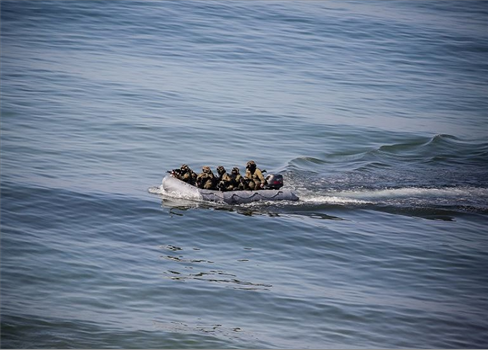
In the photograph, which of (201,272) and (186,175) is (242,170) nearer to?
(186,175)

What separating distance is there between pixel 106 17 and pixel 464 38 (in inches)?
946

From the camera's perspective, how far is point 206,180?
2555 centimetres

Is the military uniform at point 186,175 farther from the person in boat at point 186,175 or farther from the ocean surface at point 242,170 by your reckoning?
the ocean surface at point 242,170

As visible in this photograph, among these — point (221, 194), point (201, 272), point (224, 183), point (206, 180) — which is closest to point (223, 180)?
point (224, 183)

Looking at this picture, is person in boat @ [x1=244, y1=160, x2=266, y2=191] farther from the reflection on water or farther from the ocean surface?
the reflection on water

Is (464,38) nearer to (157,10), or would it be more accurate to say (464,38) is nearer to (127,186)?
(157,10)

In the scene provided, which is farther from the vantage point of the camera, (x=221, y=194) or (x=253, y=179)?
(x=253, y=179)

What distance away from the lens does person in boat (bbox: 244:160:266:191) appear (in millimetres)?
25531

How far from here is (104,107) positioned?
1451 inches

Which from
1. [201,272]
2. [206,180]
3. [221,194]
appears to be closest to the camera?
[201,272]

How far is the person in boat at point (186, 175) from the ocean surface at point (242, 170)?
0.95m

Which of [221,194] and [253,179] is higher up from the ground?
[253,179]

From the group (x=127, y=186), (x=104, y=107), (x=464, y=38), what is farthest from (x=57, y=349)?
(x=464, y=38)

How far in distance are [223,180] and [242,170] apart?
379 centimetres
